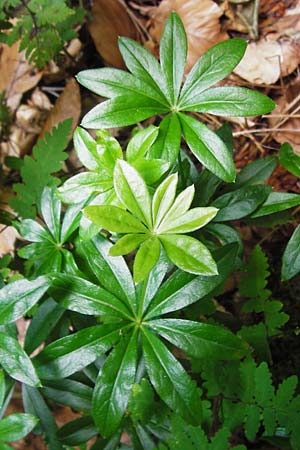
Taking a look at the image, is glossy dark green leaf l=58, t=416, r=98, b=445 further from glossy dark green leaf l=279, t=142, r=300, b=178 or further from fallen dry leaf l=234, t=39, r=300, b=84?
fallen dry leaf l=234, t=39, r=300, b=84

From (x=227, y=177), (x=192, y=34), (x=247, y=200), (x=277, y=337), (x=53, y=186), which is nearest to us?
(x=227, y=177)

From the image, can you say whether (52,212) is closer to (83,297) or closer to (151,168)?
(83,297)

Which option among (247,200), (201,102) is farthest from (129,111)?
(247,200)

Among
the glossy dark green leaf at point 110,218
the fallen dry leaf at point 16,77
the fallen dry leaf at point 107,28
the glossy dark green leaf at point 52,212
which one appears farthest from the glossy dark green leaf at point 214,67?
the fallen dry leaf at point 16,77

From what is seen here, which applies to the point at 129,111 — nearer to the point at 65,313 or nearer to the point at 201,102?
the point at 201,102

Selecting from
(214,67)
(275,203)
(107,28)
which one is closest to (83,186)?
(214,67)

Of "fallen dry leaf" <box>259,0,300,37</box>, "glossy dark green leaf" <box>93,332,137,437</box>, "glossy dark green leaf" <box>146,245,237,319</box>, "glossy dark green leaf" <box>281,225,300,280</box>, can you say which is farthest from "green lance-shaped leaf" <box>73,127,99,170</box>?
"fallen dry leaf" <box>259,0,300,37</box>

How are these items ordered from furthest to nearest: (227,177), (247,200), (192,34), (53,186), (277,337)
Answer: (192,34) < (277,337) < (53,186) < (247,200) < (227,177)
